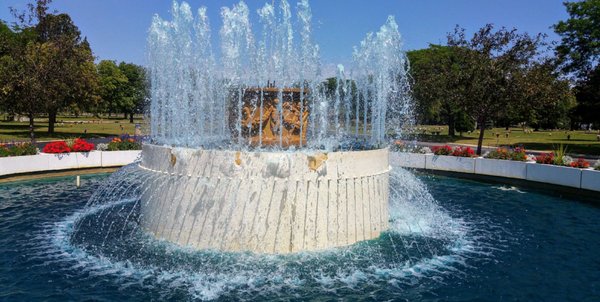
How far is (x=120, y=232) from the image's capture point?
39.6 ft

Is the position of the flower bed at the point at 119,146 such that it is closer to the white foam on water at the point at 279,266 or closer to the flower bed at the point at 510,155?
the white foam on water at the point at 279,266

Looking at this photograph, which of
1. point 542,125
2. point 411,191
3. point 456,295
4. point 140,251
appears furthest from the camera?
point 542,125

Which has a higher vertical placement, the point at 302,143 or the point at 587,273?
the point at 302,143

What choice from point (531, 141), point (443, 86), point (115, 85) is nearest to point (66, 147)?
point (443, 86)

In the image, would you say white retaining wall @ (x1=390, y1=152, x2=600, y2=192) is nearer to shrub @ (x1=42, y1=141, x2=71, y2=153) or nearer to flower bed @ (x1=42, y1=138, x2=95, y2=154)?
flower bed @ (x1=42, y1=138, x2=95, y2=154)

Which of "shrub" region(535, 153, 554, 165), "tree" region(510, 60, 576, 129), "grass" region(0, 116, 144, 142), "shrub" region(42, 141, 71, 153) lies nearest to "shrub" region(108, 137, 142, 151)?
"shrub" region(42, 141, 71, 153)

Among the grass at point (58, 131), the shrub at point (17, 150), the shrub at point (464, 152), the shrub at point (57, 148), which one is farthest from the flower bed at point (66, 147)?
the shrub at point (464, 152)

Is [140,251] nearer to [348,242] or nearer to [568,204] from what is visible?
[348,242]

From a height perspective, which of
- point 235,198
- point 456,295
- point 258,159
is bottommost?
point 456,295

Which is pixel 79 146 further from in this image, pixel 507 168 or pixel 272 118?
pixel 507 168

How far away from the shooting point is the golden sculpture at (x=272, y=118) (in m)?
14.1

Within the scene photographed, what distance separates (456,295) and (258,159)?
4.85 meters

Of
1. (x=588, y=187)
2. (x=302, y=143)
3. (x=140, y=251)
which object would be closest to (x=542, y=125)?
(x=588, y=187)

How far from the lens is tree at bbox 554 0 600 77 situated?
3866 cm
